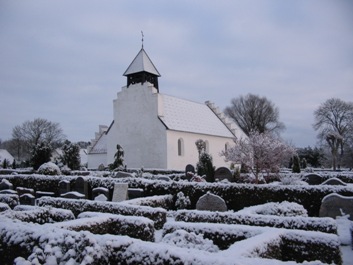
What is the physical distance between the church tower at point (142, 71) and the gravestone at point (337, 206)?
28.1 metres

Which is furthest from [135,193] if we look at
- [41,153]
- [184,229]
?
[41,153]

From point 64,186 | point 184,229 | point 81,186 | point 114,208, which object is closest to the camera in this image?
point 184,229

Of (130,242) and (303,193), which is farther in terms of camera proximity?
(303,193)

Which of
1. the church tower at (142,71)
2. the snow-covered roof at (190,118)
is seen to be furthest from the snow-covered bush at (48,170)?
the church tower at (142,71)

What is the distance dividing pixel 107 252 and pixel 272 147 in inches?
645

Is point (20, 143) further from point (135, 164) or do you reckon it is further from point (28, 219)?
point (28, 219)

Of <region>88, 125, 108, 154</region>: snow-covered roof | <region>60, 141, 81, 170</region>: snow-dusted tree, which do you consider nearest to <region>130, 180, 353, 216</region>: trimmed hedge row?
<region>60, 141, 81, 170</region>: snow-dusted tree

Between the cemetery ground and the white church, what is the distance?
17.8 metres

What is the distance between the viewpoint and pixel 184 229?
21.2ft

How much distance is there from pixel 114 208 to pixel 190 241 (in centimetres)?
403

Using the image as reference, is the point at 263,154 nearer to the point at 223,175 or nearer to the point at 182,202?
the point at 223,175

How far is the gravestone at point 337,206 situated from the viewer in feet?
30.4

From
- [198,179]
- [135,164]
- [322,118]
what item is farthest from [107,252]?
[322,118]

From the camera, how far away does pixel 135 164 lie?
33125mm
